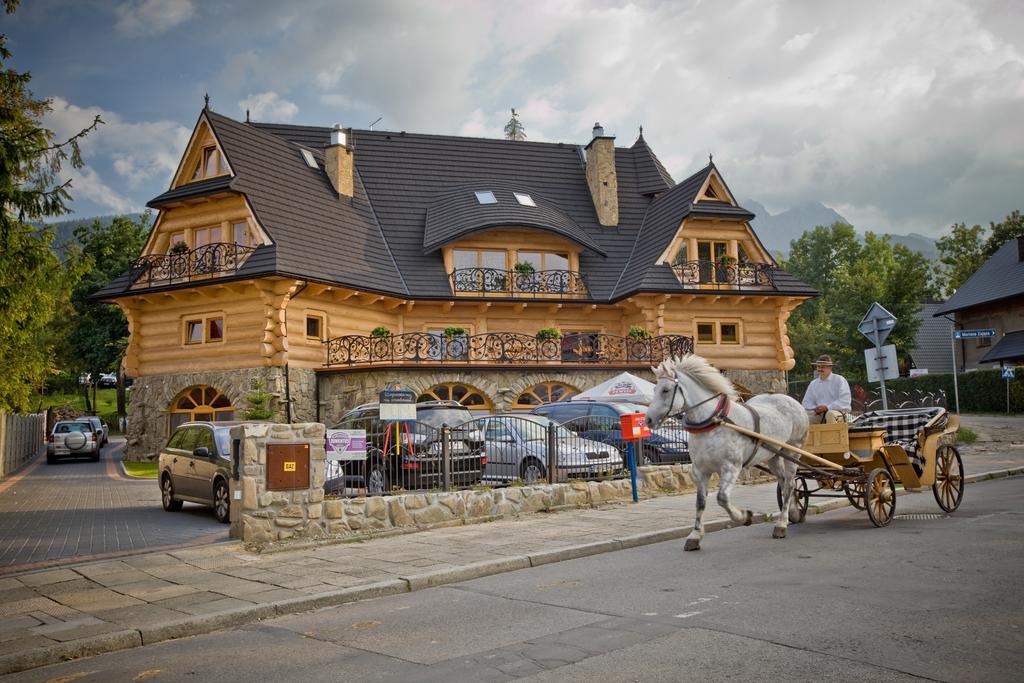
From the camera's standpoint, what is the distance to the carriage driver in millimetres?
11755

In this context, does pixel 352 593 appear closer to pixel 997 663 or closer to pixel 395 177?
pixel 997 663

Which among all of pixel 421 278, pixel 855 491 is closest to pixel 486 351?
pixel 421 278

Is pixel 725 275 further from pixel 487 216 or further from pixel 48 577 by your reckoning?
pixel 48 577

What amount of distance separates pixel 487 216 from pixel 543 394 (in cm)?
783

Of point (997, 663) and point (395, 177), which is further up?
point (395, 177)

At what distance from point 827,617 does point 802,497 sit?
595 cm

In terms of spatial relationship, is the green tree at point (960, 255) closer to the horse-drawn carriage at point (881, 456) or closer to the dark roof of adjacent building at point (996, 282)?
the dark roof of adjacent building at point (996, 282)

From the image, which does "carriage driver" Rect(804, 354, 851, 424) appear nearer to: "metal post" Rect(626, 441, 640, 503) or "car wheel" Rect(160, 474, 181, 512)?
"metal post" Rect(626, 441, 640, 503)

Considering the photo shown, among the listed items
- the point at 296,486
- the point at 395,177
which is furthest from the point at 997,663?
the point at 395,177

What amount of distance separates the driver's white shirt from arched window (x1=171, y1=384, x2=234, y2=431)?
2091 cm

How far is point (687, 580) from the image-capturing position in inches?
324

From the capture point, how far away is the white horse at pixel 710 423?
1009 cm

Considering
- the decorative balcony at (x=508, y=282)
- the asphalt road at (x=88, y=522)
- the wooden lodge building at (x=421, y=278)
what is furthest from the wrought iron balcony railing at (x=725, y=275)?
the asphalt road at (x=88, y=522)

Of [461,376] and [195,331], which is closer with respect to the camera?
[461,376]
